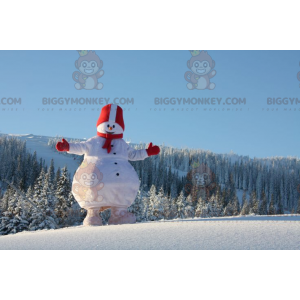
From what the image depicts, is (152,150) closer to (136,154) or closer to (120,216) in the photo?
(136,154)

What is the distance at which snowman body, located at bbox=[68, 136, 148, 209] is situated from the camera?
6066 millimetres

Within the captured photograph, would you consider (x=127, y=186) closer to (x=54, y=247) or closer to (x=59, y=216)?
(x=54, y=247)

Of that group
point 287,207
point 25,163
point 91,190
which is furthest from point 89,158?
point 287,207

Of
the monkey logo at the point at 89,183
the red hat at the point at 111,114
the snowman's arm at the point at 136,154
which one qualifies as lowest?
the monkey logo at the point at 89,183

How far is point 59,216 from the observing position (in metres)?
20.5

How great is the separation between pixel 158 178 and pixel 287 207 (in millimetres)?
25935

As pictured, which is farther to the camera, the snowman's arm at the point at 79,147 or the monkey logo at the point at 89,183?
the snowman's arm at the point at 79,147

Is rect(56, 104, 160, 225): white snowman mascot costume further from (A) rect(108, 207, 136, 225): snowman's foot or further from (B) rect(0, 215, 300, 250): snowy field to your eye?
(B) rect(0, 215, 300, 250): snowy field

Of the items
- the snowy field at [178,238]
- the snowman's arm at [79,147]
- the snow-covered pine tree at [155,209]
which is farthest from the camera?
the snow-covered pine tree at [155,209]

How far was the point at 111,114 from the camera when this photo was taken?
6496 mm

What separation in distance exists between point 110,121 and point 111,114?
0.14m

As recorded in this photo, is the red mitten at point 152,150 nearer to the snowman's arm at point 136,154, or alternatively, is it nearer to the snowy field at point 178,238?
the snowman's arm at point 136,154

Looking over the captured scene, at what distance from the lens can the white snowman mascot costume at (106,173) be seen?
19.9ft

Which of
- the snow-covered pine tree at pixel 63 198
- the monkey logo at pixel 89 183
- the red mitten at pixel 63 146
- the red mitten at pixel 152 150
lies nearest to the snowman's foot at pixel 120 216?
the monkey logo at pixel 89 183
